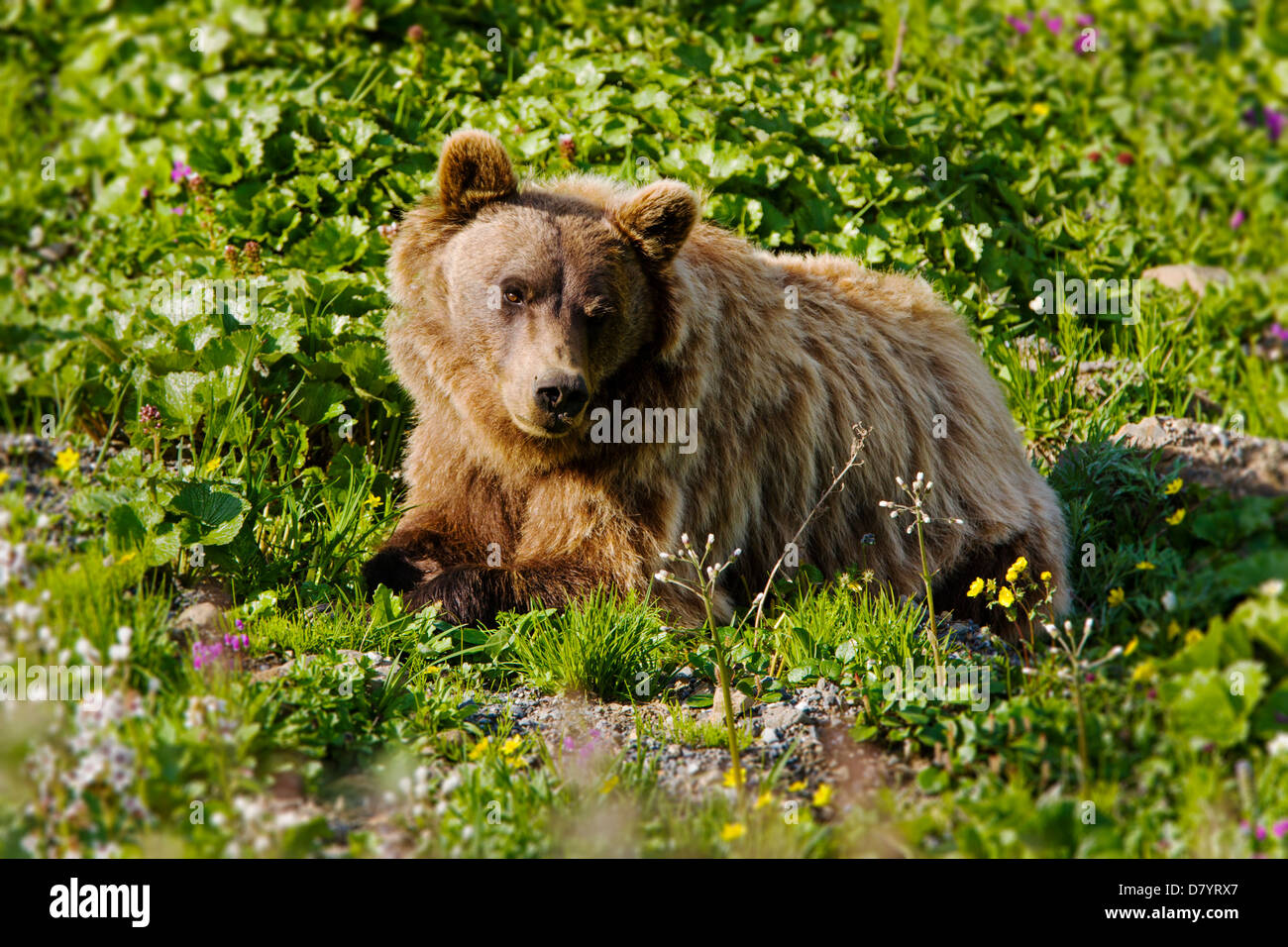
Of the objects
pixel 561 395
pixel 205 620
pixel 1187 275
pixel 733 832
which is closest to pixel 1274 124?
pixel 1187 275

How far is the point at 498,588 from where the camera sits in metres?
4.88

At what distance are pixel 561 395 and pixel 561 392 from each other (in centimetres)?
1

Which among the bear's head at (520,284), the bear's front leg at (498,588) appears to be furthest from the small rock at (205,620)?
the bear's head at (520,284)

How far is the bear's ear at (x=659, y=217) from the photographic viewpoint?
15.7 feet

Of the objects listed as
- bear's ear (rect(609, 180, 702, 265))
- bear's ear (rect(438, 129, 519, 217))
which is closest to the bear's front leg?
bear's ear (rect(609, 180, 702, 265))

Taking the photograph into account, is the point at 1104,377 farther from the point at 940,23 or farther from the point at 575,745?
the point at 575,745

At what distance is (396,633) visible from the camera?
4512 mm

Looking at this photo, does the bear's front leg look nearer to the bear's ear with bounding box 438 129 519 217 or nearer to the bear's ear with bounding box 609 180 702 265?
the bear's ear with bounding box 609 180 702 265

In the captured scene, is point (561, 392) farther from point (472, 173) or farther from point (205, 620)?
point (205, 620)

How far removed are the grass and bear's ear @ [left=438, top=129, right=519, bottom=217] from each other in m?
0.95

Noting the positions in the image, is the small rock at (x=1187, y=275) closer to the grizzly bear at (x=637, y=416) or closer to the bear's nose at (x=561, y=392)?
the grizzly bear at (x=637, y=416)

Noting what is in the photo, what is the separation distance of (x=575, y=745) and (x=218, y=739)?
1096 millimetres

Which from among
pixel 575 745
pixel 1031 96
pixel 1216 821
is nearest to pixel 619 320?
pixel 575 745

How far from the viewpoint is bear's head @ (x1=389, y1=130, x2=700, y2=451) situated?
15.3ft
